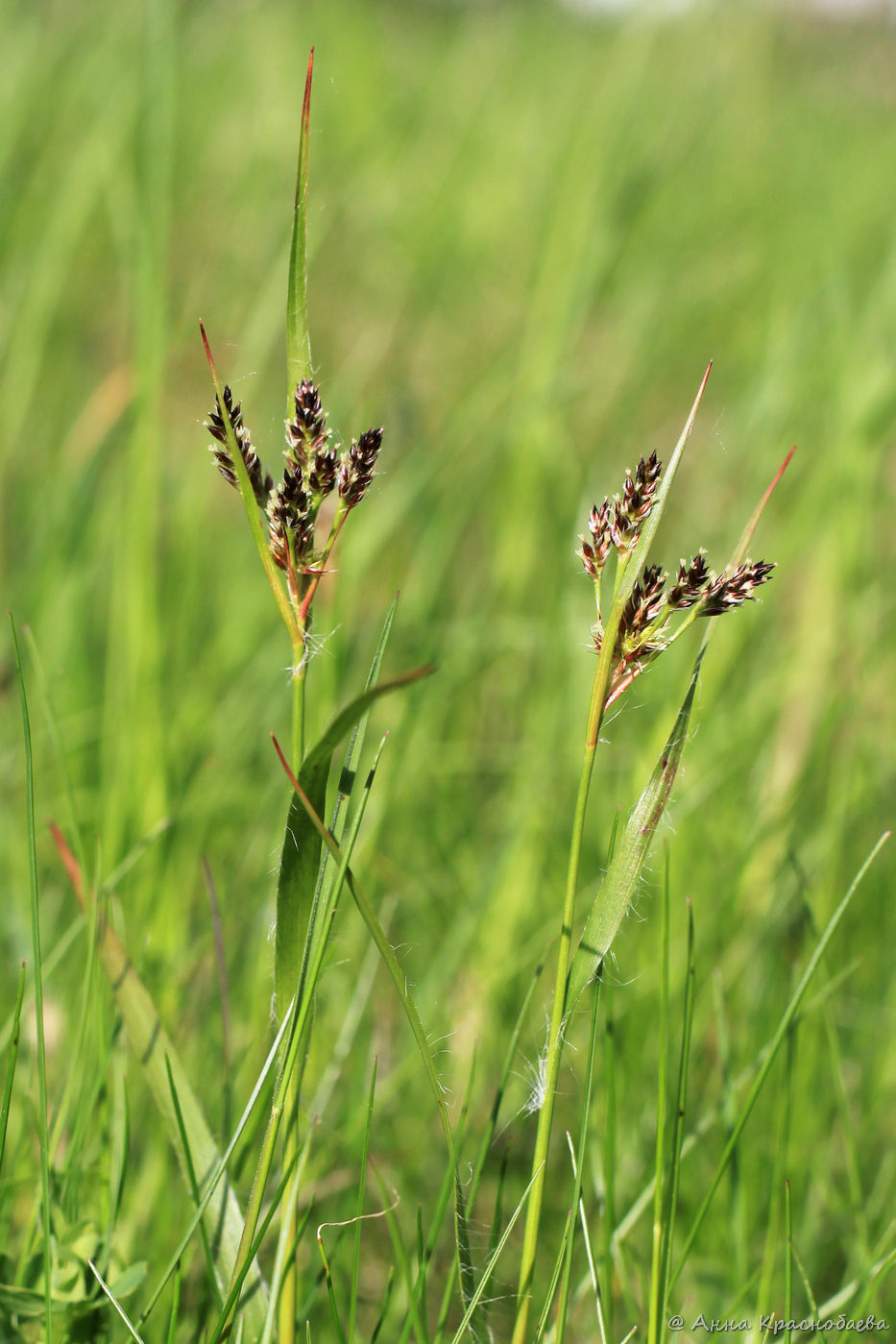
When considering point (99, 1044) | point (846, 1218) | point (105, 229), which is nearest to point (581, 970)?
point (99, 1044)

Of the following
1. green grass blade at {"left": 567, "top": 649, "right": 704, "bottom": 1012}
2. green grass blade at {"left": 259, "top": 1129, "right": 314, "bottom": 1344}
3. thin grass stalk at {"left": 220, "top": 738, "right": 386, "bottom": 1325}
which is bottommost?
green grass blade at {"left": 259, "top": 1129, "right": 314, "bottom": 1344}

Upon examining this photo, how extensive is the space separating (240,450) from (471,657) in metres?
1.22

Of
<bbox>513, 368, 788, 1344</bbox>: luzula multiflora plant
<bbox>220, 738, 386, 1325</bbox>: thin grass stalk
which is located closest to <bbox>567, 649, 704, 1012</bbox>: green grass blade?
<bbox>513, 368, 788, 1344</bbox>: luzula multiflora plant

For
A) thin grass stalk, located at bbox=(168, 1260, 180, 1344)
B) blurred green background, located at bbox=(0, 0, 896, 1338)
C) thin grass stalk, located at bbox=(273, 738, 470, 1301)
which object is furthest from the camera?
blurred green background, located at bbox=(0, 0, 896, 1338)

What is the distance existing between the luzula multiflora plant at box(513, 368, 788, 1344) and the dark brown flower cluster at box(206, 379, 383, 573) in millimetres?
119

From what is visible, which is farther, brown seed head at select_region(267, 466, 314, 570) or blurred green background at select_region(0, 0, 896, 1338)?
blurred green background at select_region(0, 0, 896, 1338)

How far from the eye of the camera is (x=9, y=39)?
2.17 metres

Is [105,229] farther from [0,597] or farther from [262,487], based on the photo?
[262,487]

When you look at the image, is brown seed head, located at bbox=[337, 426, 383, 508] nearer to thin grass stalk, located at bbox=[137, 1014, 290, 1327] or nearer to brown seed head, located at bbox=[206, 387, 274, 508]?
brown seed head, located at bbox=[206, 387, 274, 508]

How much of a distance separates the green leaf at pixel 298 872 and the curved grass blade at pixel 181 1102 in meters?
0.12

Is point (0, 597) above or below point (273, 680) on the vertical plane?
above

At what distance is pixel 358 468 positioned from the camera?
0.47 meters

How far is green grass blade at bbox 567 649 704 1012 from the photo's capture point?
51cm

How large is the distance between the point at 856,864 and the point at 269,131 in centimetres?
239
